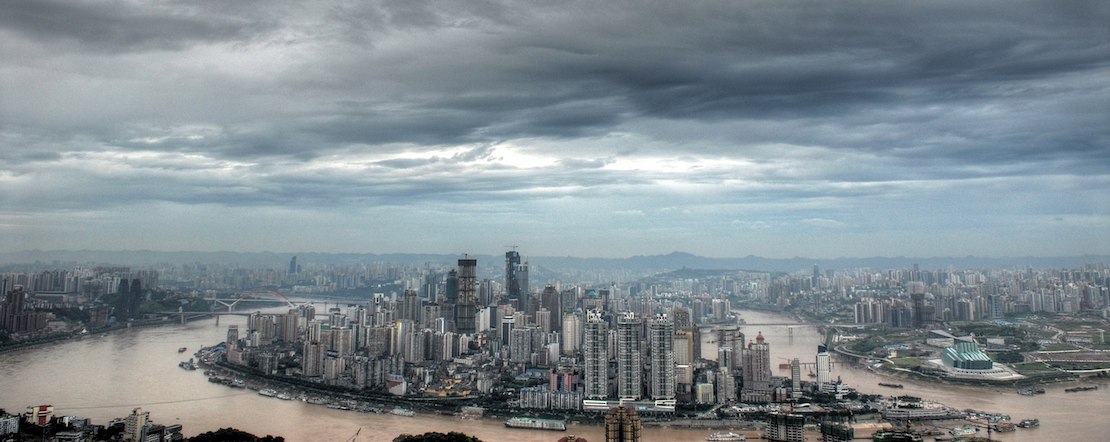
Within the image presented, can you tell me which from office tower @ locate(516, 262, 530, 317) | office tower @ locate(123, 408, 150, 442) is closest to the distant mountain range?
office tower @ locate(516, 262, 530, 317)

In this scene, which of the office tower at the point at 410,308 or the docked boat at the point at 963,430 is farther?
the office tower at the point at 410,308

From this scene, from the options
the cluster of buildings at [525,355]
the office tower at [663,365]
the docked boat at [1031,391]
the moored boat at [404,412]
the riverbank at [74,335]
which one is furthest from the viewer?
the riverbank at [74,335]

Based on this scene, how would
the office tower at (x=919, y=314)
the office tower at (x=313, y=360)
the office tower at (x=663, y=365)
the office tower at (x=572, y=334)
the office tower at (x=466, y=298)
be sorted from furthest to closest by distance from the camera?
the office tower at (x=919, y=314) < the office tower at (x=466, y=298) < the office tower at (x=572, y=334) < the office tower at (x=313, y=360) < the office tower at (x=663, y=365)

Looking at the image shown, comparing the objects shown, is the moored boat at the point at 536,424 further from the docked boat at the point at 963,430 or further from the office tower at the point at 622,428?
the docked boat at the point at 963,430

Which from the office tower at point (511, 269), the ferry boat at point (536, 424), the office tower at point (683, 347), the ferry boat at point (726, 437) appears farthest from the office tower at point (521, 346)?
the office tower at point (511, 269)

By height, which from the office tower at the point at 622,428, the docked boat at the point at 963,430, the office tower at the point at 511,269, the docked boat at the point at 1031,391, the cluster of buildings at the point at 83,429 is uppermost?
the office tower at the point at 511,269

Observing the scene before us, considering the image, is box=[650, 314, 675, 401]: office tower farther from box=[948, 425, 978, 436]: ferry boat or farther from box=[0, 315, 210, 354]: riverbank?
box=[0, 315, 210, 354]: riverbank

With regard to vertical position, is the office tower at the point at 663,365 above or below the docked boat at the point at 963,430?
above

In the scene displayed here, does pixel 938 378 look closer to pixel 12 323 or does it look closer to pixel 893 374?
pixel 893 374
